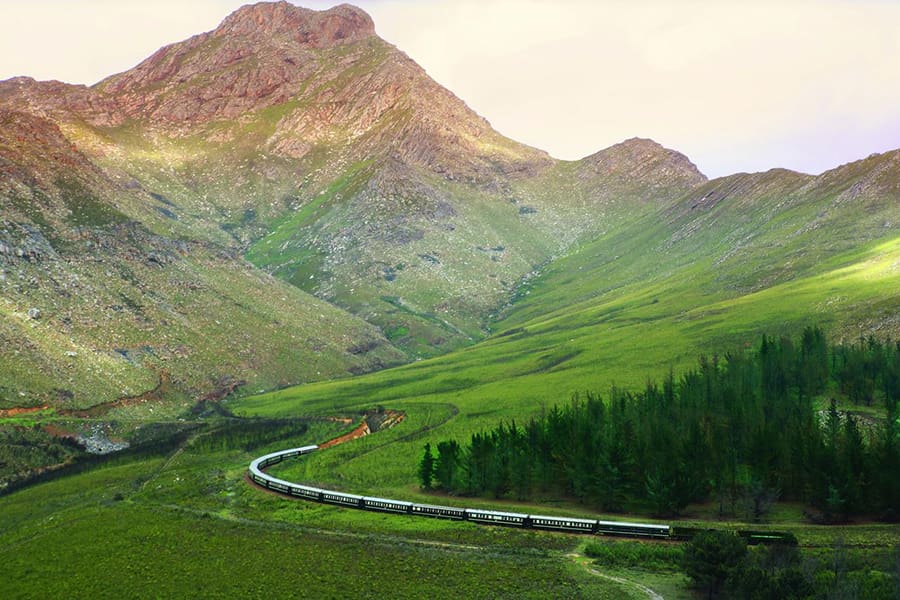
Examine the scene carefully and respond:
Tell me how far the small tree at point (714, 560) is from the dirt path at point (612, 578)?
3.59m

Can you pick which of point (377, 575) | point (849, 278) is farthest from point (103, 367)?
point (849, 278)

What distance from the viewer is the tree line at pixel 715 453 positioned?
285 ft

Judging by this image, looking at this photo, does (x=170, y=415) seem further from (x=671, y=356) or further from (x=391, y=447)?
(x=671, y=356)

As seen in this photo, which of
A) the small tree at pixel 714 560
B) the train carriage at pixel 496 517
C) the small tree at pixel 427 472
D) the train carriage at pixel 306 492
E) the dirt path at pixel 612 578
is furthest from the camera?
the small tree at pixel 427 472

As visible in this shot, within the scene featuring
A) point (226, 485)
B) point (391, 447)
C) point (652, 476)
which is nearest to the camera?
point (652, 476)

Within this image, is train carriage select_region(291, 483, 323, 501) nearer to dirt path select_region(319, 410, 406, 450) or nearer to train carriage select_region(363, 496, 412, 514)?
train carriage select_region(363, 496, 412, 514)

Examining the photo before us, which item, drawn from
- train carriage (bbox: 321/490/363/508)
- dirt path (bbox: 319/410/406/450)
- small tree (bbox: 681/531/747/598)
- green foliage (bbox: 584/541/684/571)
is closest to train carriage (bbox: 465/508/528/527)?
green foliage (bbox: 584/541/684/571)

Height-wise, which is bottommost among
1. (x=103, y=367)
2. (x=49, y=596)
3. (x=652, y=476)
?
(x=49, y=596)

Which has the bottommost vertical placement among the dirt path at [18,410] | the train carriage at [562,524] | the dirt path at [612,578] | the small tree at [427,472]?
the dirt path at [612,578]

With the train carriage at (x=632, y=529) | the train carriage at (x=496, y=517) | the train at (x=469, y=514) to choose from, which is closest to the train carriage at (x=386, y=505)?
the train at (x=469, y=514)

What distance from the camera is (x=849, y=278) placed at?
197m

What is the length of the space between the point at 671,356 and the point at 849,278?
5695 centimetres

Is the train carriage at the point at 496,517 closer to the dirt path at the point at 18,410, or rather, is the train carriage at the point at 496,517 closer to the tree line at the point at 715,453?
the tree line at the point at 715,453

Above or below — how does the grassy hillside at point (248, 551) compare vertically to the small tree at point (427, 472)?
below
